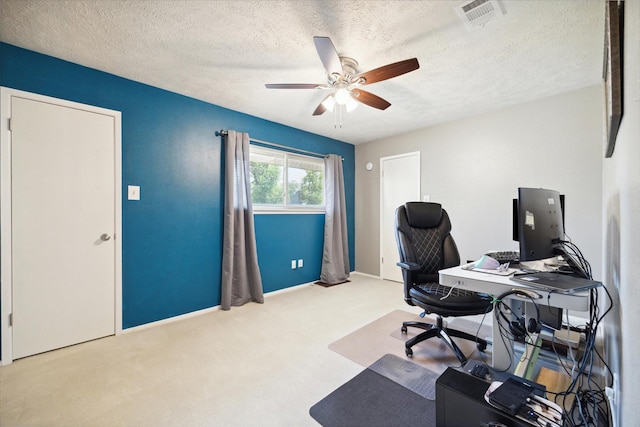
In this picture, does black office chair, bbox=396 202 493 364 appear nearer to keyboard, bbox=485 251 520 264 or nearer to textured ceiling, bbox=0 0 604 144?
keyboard, bbox=485 251 520 264

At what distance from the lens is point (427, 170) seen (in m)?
3.76

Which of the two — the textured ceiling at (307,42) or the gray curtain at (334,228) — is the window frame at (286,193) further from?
the textured ceiling at (307,42)

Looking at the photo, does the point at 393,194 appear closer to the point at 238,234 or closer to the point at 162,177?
the point at 238,234

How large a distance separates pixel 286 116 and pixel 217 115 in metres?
0.84

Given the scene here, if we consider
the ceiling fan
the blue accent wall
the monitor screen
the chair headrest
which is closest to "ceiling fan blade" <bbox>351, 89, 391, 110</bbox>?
the ceiling fan

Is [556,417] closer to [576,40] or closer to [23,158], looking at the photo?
[576,40]

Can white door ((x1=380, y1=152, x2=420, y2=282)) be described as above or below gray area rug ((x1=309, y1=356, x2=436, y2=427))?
above

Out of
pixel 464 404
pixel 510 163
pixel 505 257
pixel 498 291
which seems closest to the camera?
pixel 464 404

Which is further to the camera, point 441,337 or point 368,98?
point 368,98

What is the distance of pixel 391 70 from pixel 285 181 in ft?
7.43

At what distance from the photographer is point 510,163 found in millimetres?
3027

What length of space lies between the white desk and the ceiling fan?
1.37 metres

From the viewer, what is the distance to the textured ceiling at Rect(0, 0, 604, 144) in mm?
1576

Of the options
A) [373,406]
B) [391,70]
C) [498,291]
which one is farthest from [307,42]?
[373,406]
